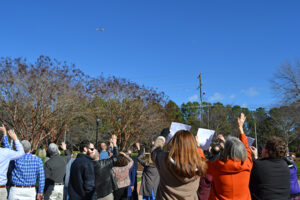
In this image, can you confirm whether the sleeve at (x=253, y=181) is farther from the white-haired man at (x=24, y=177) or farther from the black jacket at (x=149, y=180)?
the black jacket at (x=149, y=180)

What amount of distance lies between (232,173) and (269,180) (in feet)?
1.91

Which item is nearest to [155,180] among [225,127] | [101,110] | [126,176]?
[126,176]

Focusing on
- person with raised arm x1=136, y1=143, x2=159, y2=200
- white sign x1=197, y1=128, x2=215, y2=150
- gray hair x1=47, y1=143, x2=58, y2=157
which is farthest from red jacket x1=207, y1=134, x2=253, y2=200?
gray hair x1=47, y1=143, x2=58, y2=157

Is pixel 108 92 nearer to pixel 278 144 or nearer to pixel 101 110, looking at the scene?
pixel 101 110

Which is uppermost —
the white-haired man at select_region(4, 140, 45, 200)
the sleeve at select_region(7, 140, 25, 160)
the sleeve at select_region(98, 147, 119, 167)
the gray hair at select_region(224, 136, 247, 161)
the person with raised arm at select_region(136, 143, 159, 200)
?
the gray hair at select_region(224, 136, 247, 161)

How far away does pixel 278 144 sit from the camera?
3.65 m

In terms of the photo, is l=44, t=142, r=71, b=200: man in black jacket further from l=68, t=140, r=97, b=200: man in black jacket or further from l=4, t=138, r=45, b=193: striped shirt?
l=68, t=140, r=97, b=200: man in black jacket

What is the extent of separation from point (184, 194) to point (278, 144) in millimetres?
1555

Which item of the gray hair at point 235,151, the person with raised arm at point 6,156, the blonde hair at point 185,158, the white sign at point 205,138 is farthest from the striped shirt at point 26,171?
the white sign at point 205,138

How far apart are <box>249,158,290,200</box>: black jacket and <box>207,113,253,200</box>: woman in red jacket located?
241mm

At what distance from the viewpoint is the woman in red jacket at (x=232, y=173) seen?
3.27 meters

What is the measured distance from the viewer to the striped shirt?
465cm

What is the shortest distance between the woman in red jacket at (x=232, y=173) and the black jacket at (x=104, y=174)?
68.9 inches

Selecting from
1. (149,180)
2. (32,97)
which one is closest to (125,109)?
(32,97)
